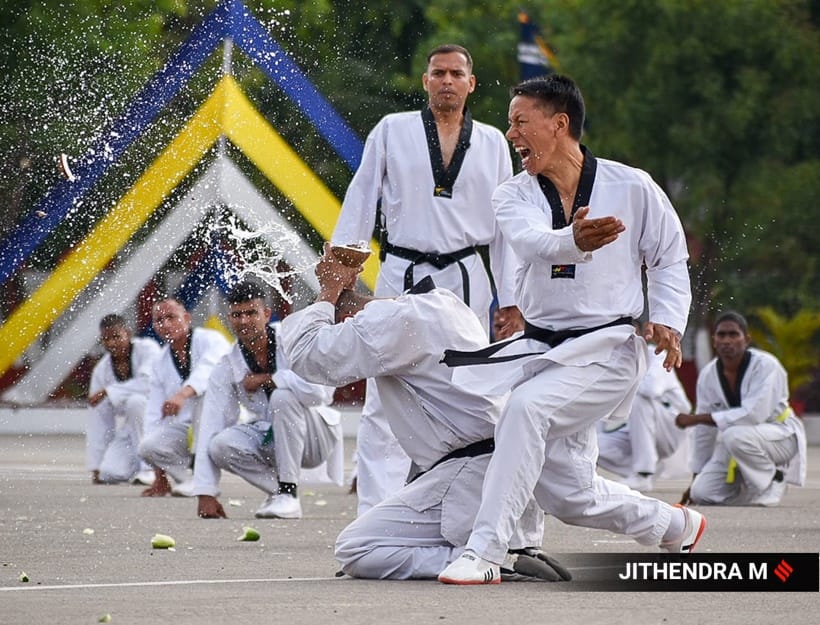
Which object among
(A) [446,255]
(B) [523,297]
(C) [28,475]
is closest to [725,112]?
(C) [28,475]

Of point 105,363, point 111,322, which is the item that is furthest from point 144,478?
point 111,322

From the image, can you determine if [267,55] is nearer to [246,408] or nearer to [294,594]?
[246,408]

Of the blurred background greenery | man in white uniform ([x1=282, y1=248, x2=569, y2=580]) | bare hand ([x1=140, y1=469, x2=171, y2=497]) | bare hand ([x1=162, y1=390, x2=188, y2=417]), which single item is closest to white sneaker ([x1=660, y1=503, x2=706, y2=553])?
man in white uniform ([x1=282, y1=248, x2=569, y2=580])

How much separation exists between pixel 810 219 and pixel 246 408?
1856 cm

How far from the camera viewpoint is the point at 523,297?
27.5 ft

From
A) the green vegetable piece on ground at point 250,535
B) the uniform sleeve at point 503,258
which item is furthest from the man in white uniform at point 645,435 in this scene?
the green vegetable piece on ground at point 250,535

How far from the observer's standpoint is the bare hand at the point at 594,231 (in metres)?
7.74

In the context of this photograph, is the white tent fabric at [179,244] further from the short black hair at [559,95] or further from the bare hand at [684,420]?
the short black hair at [559,95]

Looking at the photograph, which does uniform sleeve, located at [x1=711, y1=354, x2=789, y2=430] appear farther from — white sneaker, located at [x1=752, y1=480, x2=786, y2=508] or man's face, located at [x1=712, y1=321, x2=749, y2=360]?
white sneaker, located at [x1=752, y1=480, x2=786, y2=508]

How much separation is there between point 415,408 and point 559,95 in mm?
1420

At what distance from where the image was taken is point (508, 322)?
9961 millimetres

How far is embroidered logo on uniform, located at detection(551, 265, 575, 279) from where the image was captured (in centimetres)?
817

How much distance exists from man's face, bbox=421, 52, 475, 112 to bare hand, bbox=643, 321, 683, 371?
2.56m

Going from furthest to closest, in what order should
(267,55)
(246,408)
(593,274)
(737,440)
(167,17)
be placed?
1. (167,17)
2. (267,55)
3. (737,440)
4. (246,408)
5. (593,274)
